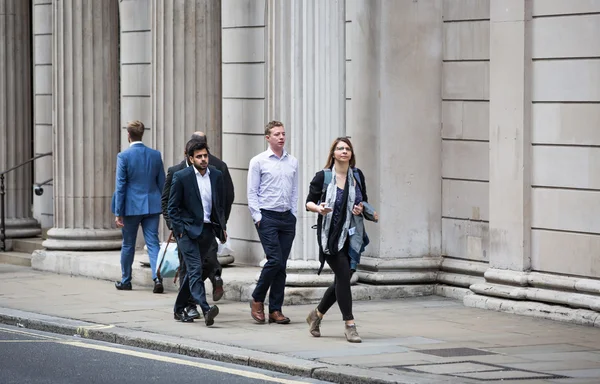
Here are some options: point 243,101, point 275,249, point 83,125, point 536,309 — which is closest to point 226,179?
point 275,249

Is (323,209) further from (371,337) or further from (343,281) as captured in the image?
(371,337)

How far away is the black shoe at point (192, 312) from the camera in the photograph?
14312 mm

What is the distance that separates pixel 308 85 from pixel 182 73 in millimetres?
2840

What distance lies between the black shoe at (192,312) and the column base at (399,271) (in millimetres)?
2624

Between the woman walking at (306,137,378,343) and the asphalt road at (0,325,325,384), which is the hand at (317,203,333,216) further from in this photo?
the asphalt road at (0,325,325,384)

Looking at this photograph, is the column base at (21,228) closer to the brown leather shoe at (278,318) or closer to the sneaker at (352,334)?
the brown leather shoe at (278,318)

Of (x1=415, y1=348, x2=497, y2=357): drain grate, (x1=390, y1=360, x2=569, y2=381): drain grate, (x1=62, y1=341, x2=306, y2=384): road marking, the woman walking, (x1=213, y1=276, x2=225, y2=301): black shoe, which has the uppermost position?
the woman walking

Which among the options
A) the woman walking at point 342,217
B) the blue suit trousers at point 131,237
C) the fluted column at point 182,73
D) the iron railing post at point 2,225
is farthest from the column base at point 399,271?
the iron railing post at point 2,225

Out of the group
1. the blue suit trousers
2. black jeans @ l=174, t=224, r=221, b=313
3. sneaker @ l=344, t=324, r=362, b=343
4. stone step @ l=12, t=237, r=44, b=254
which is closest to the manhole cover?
sneaker @ l=344, t=324, r=362, b=343

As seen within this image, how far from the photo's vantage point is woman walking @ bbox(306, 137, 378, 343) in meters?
12.8

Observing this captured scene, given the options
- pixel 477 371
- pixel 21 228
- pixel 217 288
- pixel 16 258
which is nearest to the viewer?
pixel 477 371

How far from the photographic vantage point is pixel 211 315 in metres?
13.9

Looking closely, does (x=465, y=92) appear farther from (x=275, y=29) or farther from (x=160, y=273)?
(x=160, y=273)

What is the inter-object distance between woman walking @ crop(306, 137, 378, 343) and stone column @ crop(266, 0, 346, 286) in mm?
2926
